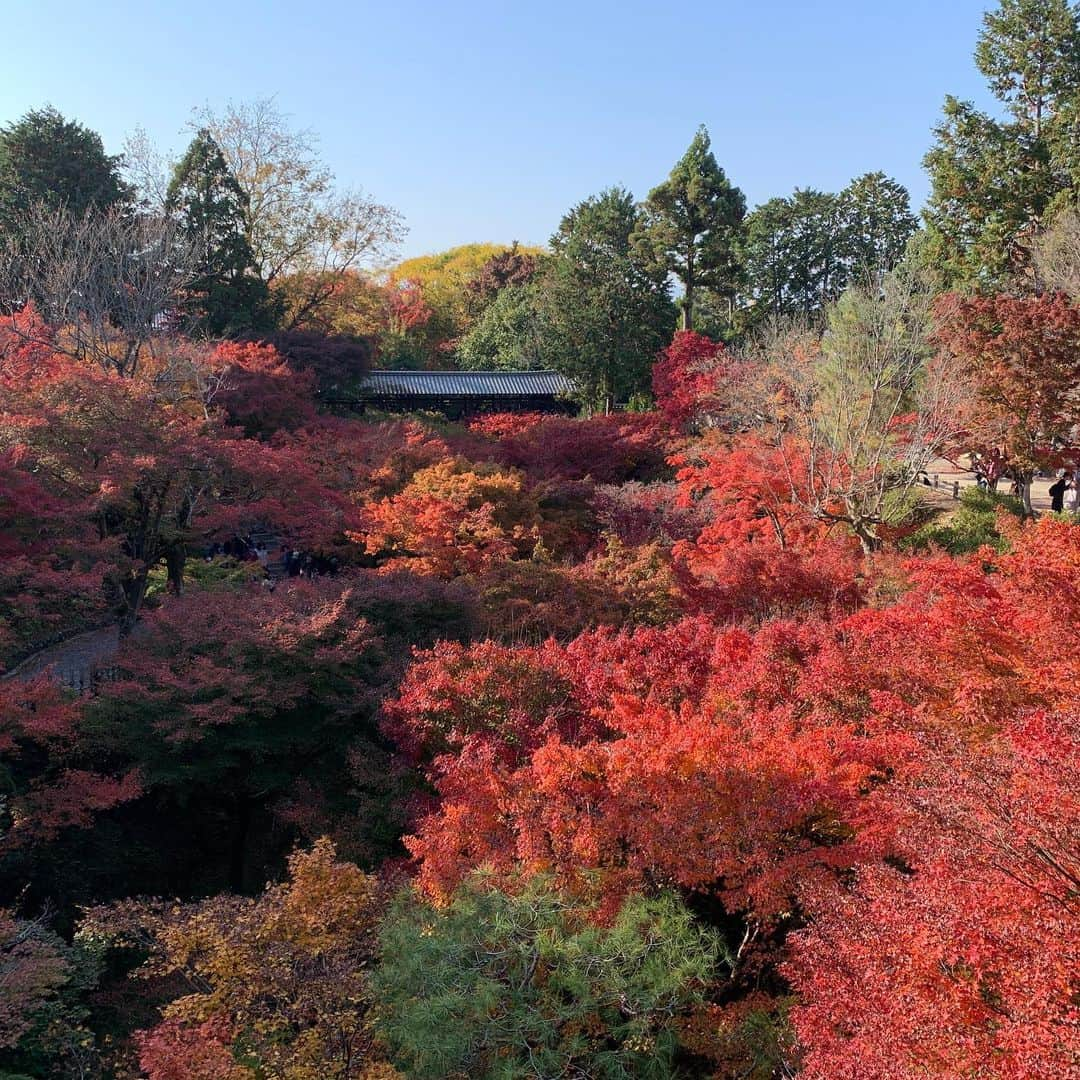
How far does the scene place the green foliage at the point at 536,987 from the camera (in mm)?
6492

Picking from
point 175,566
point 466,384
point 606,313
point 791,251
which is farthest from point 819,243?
point 175,566

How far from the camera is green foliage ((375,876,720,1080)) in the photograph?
6.49 metres

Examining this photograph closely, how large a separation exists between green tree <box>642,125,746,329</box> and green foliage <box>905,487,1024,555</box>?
15.3m

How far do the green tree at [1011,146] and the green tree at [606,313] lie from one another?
36.3 feet

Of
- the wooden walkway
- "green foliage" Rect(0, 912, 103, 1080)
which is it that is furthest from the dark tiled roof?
"green foliage" Rect(0, 912, 103, 1080)

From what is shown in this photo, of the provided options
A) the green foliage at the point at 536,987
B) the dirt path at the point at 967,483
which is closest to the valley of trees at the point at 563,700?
the green foliage at the point at 536,987

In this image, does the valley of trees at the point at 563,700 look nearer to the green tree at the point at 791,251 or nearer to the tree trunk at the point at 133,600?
the tree trunk at the point at 133,600

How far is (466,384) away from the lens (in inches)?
1351

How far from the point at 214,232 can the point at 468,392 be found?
33.9 feet

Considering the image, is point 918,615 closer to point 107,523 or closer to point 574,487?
point 574,487

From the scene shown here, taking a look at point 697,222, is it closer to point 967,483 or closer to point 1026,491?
point 967,483

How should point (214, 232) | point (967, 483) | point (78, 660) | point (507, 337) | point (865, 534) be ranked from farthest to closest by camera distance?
point (507, 337)
point (214, 232)
point (967, 483)
point (865, 534)
point (78, 660)

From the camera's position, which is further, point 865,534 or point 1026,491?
point 1026,491

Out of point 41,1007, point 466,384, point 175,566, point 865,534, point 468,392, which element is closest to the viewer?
point 41,1007
